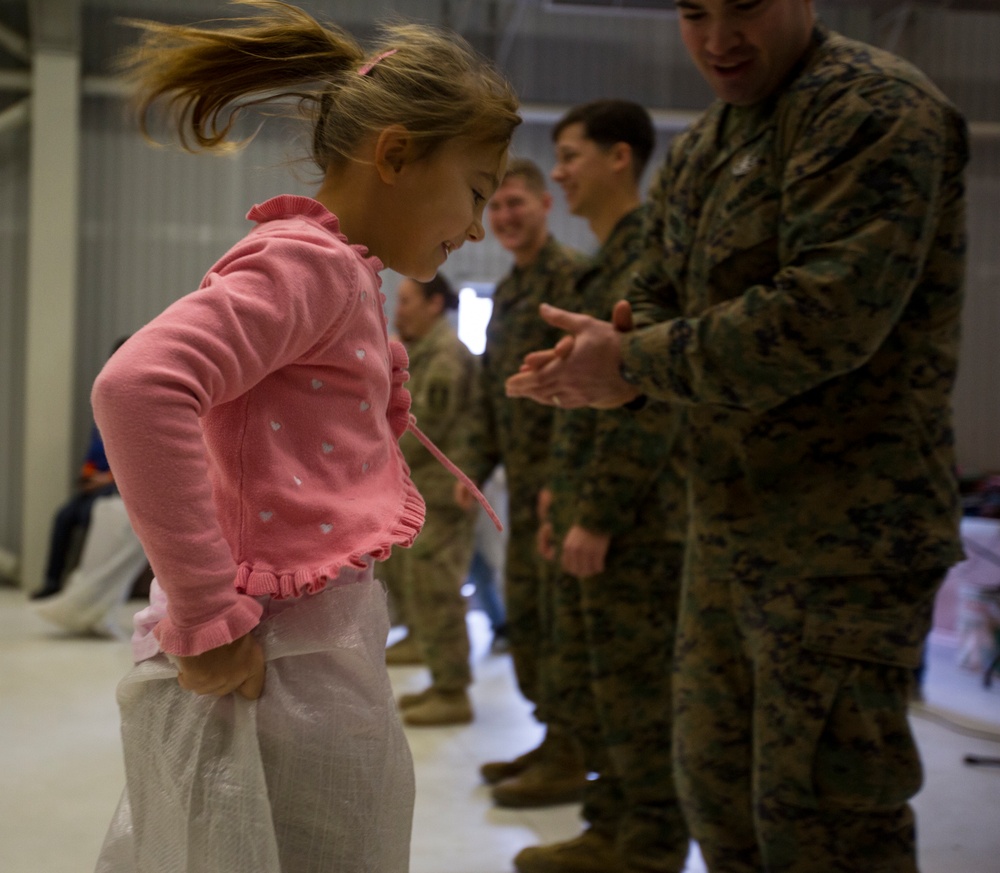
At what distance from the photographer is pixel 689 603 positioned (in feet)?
5.33

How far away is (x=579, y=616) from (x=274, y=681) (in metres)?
1.68

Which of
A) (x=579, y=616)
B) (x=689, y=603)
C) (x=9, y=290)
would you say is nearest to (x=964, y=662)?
(x=579, y=616)

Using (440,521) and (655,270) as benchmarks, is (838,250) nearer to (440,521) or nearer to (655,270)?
(655,270)

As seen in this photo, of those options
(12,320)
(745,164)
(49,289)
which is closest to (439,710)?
(745,164)

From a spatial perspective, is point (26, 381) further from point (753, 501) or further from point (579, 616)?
point (753, 501)

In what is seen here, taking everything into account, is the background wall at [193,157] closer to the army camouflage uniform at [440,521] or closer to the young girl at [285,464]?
the army camouflage uniform at [440,521]

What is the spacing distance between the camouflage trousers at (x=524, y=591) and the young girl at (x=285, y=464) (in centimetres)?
201

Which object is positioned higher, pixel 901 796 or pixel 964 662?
pixel 901 796

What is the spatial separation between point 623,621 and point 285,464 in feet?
4.85

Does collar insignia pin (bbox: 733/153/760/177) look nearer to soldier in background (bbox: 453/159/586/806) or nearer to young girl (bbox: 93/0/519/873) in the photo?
young girl (bbox: 93/0/519/873)

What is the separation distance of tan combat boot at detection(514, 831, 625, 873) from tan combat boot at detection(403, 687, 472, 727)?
4.22 feet

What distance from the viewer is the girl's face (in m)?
1.00

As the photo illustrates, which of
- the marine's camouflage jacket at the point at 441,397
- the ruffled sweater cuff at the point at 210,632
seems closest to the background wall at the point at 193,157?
the marine's camouflage jacket at the point at 441,397

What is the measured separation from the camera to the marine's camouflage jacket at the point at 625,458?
86.7 inches
